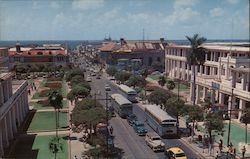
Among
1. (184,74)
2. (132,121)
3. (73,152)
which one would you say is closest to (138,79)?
(184,74)

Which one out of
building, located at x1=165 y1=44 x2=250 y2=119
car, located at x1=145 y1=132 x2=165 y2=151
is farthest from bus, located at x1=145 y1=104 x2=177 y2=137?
building, located at x1=165 y1=44 x2=250 y2=119

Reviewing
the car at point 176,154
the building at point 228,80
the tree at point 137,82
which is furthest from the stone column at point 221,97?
the car at point 176,154

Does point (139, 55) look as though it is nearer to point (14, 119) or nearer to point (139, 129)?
point (139, 129)

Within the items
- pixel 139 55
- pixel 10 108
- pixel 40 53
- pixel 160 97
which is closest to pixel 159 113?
pixel 160 97

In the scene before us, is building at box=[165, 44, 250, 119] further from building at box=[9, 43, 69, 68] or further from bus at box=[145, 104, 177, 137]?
building at box=[9, 43, 69, 68]

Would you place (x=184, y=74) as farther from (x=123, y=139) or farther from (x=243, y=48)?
(x=123, y=139)

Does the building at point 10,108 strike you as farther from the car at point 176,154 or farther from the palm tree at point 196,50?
the palm tree at point 196,50
